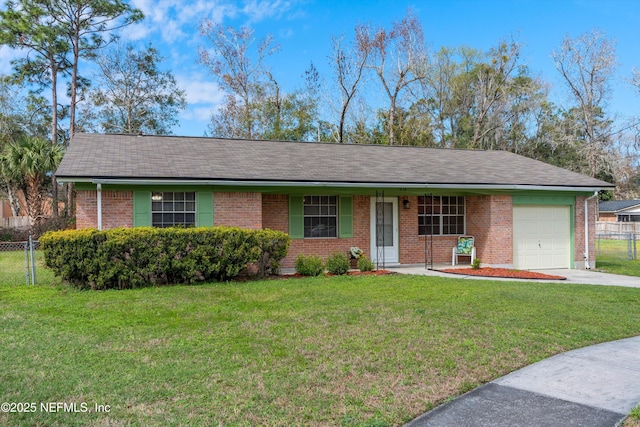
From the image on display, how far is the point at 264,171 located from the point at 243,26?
22.0 metres

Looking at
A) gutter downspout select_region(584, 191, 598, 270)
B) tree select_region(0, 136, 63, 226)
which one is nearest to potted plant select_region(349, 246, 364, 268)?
gutter downspout select_region(584, 191, 598, 270)

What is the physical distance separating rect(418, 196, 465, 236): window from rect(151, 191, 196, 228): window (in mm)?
6932

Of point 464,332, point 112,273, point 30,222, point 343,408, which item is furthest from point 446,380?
point 30,222

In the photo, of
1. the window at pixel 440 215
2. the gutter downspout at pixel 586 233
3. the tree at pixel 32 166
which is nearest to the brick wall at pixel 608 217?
the gutter downspout at pixel 586 233

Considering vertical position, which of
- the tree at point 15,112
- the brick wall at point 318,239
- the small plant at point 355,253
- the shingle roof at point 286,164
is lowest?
the small plant at point 355,253

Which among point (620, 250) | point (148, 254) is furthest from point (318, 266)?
point (620, 250)

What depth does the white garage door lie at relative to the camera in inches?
555

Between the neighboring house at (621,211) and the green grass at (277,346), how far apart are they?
4149 centimetres

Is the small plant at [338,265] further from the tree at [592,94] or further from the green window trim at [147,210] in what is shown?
the tree at [592,94]

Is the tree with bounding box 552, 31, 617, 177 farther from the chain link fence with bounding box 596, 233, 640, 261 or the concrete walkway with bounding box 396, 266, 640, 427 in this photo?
the concrete walkway with bounding box 396, 266, 640, 427

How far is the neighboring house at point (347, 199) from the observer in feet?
38.1

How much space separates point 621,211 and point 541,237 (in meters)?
37.6

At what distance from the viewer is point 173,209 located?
38.6ft

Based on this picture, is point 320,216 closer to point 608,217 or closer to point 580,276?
point 580,276
